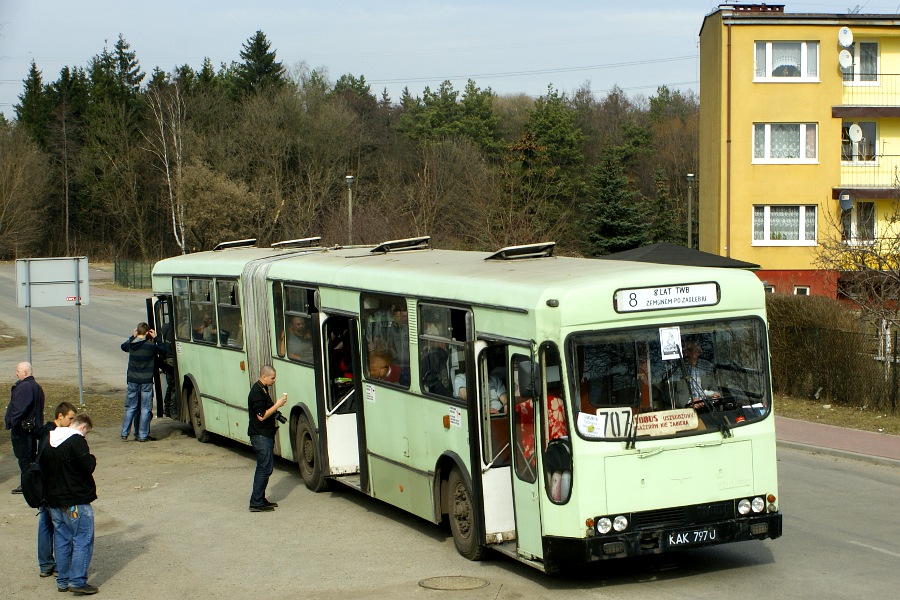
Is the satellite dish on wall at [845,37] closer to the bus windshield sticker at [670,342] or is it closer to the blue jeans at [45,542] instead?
the bus windshield sticker at [670,342]

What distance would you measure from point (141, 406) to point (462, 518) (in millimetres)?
9045

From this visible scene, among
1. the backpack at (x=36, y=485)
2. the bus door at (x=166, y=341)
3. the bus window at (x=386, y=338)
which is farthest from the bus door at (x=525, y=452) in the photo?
the bus door at (x=166, y=341)

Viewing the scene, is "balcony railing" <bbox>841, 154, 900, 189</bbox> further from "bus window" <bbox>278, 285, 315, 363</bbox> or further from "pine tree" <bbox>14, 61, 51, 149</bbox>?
"pine tree" <bbox>14, 61, 51, 149</bbox>

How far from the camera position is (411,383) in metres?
11.3

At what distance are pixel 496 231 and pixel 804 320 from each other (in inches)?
914

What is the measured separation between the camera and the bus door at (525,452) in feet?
29.8

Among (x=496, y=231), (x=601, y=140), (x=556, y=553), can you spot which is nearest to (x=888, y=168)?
(x=496, y=231)

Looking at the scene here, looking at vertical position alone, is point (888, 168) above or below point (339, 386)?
above

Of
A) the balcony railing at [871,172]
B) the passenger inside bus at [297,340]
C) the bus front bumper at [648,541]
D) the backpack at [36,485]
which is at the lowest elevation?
the bus front bumper at [648,541]

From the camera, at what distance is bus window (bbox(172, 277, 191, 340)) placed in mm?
18234

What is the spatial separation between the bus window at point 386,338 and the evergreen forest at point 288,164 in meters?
36.1

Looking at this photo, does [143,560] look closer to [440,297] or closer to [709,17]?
[440,297]

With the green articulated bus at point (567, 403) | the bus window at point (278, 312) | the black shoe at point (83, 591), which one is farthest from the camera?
the bus window at point (278, 312)

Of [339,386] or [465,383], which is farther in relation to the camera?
[339,386]
